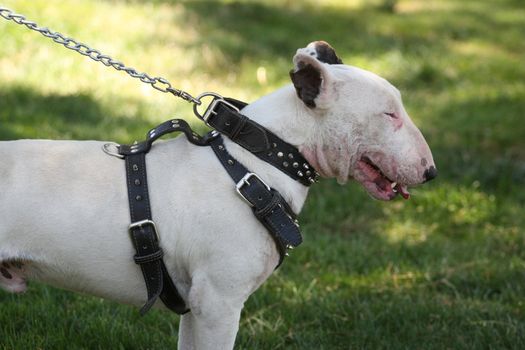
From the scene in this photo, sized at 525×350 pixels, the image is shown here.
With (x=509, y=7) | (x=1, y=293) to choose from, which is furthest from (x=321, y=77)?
(x=509, y=7)

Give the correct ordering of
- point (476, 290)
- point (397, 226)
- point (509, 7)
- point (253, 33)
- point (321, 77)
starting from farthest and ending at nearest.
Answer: point (509, 7), point (253, 33), point (397, 226), point (476, 290), point (321, 77)

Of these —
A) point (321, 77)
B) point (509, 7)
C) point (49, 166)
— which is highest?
point (321, 77)

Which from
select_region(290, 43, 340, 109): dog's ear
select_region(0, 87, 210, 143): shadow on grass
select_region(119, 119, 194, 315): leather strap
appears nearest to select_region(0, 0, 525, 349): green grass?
select_region(0, 87, 210, 143): shadow on grass

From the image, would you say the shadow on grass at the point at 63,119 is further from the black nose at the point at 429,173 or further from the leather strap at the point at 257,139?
the black nose at the point at 429,173

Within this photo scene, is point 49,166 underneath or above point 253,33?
above

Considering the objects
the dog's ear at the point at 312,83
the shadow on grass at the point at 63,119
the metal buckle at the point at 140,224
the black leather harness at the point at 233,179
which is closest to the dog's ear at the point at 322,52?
the dog's ear at the point at 312,83

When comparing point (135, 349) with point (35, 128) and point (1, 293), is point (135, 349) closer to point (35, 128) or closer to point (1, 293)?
point (1, 293)

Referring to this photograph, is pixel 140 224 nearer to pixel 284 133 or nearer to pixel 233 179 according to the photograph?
pixel 233 179

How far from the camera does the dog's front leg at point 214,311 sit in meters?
3.20

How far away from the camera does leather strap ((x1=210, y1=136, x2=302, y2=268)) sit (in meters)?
3.19

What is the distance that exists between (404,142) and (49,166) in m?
1.47

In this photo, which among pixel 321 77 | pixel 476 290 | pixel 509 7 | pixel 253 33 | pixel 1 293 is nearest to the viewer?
pixel 321 77

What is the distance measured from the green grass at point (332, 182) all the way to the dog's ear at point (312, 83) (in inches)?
64.0

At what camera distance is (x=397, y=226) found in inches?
246
